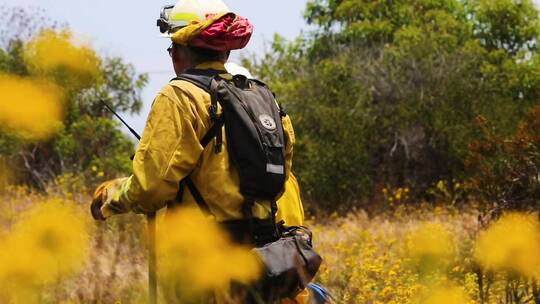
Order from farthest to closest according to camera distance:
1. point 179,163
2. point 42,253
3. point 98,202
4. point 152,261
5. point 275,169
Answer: point 98,202 → point 275,169 → point 179,163 → point 152,261 → point 42,253

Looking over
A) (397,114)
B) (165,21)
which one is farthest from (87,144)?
(165,21)

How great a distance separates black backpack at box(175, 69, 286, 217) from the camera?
9.83 ft

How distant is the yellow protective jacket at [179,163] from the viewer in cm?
292

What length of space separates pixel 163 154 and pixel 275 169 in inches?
12.6

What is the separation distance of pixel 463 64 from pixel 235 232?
61.3 feet

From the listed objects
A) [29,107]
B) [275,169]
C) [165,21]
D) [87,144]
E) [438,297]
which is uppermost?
[29,107]

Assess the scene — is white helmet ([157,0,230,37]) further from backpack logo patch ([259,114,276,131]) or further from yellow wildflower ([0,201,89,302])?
yellow wildflower ([0,201,89,302])

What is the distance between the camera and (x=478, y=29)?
29.6m

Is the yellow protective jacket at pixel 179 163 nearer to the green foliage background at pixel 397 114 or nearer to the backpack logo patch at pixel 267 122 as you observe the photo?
the backpack logo patch at pixel 267 122

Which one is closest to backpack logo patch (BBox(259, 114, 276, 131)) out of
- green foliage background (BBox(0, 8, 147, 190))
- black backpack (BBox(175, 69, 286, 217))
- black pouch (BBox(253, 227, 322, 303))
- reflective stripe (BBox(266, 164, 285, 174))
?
black backpack (BBox(175, 69, 286, 217))

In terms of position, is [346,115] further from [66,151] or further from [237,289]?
[237,289]

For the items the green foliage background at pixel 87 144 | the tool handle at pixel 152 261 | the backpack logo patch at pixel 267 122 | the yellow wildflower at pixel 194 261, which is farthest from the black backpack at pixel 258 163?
the green foliage background at pixel 87 144

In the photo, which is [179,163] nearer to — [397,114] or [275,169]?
[275,169]

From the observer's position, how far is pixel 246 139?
301cm
